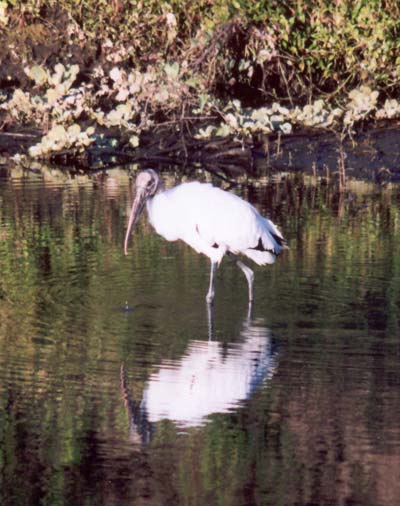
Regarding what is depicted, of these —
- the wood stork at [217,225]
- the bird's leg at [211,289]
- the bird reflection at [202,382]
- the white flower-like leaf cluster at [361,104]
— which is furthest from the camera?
the white flower-like leaf cluster at [361,104]

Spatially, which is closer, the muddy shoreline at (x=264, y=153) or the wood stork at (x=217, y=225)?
the wood stork at (x=217, y=225)

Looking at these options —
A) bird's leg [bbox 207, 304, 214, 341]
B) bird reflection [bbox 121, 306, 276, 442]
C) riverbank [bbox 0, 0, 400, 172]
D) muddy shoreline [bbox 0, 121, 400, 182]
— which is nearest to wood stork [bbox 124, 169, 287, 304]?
bird's leg [bbox 207, 304, 214, 341]

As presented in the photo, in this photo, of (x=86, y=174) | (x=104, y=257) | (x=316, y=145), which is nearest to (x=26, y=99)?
(x=86, y=174)

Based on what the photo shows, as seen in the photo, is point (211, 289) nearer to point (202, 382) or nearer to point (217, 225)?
point (217, 225)

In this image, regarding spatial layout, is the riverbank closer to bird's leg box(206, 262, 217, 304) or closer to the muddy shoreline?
the muddy shoreline

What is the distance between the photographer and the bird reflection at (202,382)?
265 inches

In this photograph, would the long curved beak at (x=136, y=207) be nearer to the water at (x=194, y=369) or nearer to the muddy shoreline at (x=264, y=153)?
the water at (x=194, y=369)

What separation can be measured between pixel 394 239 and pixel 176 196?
1938 mm

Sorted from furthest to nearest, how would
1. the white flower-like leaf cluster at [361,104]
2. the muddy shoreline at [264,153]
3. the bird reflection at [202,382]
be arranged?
1. the white flower-like leaf cluster at [361,104]
2. the muddy shoreline at [264,153]
3. the bird reflection at [202,382]

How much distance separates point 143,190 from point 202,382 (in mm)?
3205

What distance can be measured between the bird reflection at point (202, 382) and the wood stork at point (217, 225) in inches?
57.0

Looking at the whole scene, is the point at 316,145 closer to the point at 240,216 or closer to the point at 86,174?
the point at 86,174

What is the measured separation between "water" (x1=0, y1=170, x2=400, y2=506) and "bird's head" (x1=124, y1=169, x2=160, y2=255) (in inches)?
11.4

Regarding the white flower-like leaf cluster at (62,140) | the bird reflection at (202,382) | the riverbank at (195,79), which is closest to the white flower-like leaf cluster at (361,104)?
the riverbank at (195,79)
